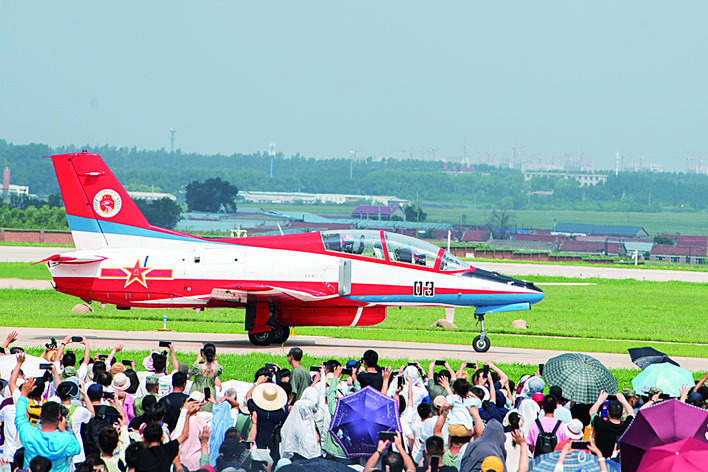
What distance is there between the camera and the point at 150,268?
818 inches

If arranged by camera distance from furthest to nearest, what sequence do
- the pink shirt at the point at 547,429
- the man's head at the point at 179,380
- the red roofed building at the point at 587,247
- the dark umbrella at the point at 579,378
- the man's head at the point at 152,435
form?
the red roofed building at the point at 587,247 → the dark umbrella at the point at 579,378 → the man's head at the point at 179,380 → the pink shirt at the point at 547,429 → the man's head at the point at 152,435

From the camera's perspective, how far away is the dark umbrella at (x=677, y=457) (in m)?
6.64

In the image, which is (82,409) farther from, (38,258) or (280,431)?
(38,258)

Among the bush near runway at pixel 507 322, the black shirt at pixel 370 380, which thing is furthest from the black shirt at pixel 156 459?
the bush near runway at pixel 507 322

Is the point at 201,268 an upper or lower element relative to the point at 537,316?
upper

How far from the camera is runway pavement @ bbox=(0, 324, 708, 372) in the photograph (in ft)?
65.6

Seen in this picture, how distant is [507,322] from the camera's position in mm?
30000

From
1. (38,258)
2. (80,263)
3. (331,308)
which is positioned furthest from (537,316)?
(38,258)

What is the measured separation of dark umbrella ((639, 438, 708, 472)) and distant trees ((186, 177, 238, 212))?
173579 mm

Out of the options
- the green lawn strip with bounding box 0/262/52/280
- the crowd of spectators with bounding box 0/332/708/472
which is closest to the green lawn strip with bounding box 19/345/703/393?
the crowd of spectators with bounding box 0/332/708/472

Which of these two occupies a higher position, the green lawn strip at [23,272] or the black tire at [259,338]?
the black tire at [259,338]

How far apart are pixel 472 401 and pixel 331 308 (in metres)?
11.9

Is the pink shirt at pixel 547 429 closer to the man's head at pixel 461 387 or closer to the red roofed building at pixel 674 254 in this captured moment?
the man's head at pixel 461 387

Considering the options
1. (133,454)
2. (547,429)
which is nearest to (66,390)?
(133,454)
